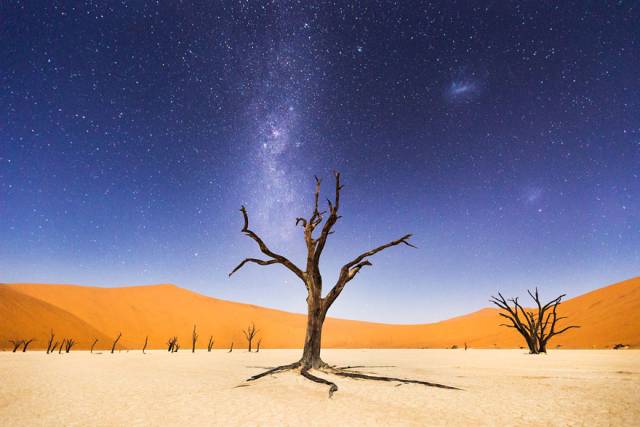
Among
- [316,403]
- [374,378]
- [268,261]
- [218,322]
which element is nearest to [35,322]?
[218,322]

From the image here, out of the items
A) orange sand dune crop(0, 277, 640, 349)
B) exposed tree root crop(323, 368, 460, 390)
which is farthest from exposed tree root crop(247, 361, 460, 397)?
orange sand dune crop(0, 277, 640, 349)

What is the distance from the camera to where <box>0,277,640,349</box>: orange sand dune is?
42.2m

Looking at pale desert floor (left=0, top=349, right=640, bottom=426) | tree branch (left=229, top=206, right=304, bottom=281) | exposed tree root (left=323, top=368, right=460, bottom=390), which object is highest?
tree branch (left=229, top=206, right=304, bottom=281)

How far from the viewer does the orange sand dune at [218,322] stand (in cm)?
4222

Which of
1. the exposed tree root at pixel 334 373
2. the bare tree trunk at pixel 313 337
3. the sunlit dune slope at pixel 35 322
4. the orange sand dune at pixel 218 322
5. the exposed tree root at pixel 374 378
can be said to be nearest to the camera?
the exposed tree root at pixel 334 373

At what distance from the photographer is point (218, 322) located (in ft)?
228

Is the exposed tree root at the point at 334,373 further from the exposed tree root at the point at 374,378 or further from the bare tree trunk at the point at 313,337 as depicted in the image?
the bare tree trunk at the point at 313,337

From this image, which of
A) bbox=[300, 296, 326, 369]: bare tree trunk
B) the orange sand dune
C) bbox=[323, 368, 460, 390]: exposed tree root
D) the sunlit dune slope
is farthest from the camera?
the orange sand dune

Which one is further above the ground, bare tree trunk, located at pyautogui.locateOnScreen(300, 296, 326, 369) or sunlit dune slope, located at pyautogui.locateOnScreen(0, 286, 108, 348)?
sunlit dune slope, located at pyautogui.locateOnScreen(0, 286, 108, 348)

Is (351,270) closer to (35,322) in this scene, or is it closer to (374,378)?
(374,378)

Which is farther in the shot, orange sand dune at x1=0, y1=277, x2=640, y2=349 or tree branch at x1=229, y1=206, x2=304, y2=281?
orange sand dune at x1=0, y1=277, x2=640, y2=349

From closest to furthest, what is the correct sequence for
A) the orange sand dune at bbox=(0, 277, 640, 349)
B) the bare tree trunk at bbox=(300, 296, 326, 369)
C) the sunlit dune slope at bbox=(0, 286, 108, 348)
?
the bare tree trunk at bbox=(300, 296, 326, 369), the sunlit dune slope at bbox=(0, 286, 108, 348), the orange sand dune at bbox=(0, 277, 640, 349)

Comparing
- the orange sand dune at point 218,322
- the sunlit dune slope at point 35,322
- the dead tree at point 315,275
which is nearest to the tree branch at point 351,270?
the dead tree at point 315,275

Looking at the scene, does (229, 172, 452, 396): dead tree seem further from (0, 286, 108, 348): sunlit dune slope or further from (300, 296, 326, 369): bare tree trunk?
(0, 286, 108, 348): sunlit dune slope
